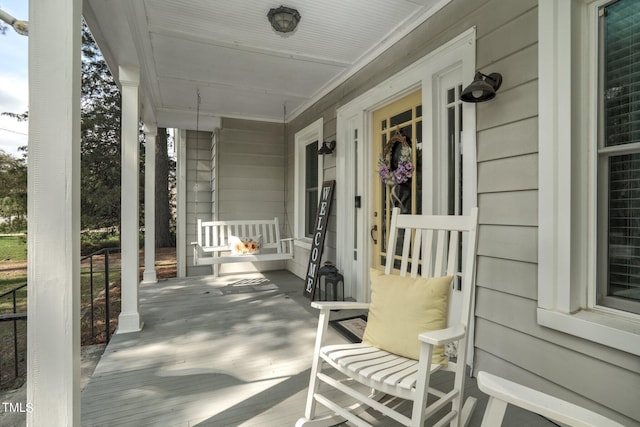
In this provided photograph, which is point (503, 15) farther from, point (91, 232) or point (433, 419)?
point (91, 232)

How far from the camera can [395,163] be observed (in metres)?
3.07

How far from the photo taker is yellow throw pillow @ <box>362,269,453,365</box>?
1576mm

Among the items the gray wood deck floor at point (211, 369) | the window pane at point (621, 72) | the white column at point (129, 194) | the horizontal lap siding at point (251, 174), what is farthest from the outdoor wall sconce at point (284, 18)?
the horizontal lap siding at point (251, 174)

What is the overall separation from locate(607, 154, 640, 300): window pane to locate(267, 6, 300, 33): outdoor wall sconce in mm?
2204

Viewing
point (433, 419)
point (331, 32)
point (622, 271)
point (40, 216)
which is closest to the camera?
point (40, 216)

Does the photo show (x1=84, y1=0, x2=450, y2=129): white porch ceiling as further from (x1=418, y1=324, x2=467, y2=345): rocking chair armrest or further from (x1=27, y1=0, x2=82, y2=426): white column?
(x1=418, y1=324, x2=467, y2=345): rocking chair armrest

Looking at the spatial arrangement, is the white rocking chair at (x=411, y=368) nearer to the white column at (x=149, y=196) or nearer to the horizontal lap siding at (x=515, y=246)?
the horizontal lap siding at (x=515, y=246)

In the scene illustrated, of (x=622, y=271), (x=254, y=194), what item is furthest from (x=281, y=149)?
(x=622, y=271)

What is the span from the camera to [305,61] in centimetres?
339

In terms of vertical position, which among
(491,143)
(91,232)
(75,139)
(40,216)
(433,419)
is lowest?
(433,419)

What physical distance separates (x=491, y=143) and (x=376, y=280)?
3.58ft

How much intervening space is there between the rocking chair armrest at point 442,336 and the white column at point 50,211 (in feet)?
4.46

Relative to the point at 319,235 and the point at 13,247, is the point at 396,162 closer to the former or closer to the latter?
the point at 319,235

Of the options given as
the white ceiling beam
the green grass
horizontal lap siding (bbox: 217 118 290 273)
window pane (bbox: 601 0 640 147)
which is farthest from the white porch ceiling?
the green grass
